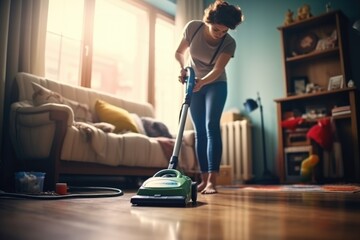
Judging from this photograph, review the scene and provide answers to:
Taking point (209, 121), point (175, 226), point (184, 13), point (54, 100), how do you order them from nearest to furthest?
1. point (175, 226)
2. point (209, 121)
3. point (54, 100)
4. point (184, 13)

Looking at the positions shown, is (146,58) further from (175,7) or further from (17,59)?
(17,59)

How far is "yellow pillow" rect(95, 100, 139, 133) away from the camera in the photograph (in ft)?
9.60

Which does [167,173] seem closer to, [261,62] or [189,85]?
[189,85]

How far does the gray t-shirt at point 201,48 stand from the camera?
6.28ft

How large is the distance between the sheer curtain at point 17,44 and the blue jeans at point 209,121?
1365 millimetres

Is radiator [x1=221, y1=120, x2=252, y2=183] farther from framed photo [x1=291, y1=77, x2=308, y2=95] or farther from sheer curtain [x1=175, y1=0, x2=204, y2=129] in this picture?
framed photo [x1=291, y1=77, x2=308, y2=95]

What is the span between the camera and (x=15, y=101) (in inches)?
100

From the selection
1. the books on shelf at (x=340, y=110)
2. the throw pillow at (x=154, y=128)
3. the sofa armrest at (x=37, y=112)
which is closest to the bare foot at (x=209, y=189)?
the sofa armrest at (x=37, y=112)

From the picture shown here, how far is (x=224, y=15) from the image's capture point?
5.80ft

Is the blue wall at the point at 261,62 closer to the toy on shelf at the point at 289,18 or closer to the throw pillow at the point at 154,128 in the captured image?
the toy on shelf at the point at 289,18

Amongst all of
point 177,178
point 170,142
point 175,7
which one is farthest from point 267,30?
point 177,178

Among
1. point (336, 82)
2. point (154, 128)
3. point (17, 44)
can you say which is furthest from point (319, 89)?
point (17, 44)

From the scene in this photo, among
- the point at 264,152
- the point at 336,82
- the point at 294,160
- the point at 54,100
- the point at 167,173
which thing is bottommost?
the point at 167,173

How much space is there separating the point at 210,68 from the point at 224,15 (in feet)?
1.08
